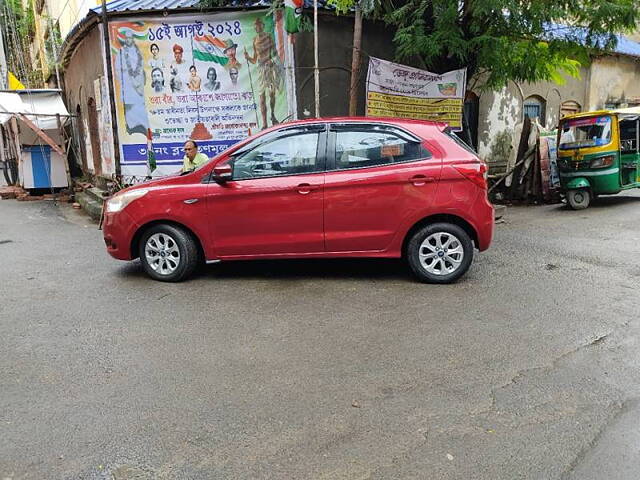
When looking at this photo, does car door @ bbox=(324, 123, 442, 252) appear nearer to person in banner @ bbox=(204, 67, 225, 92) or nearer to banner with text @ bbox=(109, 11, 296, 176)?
banner with text @ bbox=(109, 11, 296, 176)

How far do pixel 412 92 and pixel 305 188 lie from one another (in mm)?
5472

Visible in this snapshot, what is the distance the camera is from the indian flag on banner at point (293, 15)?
9414 mm

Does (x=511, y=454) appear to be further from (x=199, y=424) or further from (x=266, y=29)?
(x=266, y=29)

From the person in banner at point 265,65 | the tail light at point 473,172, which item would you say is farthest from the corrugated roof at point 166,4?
the tail light at point 473,172

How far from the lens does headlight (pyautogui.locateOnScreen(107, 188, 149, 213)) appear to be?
5.95 m

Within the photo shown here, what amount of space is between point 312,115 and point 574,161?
5.38 m

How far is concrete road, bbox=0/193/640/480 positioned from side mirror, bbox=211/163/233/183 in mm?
1170

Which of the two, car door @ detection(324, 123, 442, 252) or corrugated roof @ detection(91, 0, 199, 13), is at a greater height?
corrugated roof @ detection(91, 0, 199, 13)

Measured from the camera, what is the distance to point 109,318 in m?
4.97

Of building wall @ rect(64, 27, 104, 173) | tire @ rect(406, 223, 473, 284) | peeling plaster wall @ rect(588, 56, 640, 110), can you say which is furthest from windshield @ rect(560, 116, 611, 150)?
building wall @ rect(64, 27, 104, 173)

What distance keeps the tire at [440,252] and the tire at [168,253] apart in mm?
2395

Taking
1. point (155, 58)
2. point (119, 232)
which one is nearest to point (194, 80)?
point (155, 58)

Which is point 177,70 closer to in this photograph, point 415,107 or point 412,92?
point 412,92

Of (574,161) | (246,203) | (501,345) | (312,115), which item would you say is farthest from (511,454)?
(574,161)
